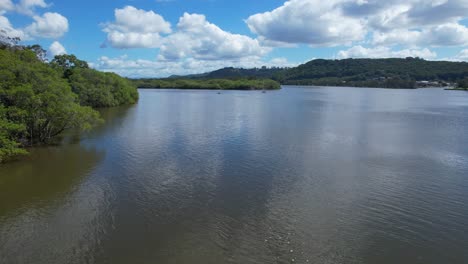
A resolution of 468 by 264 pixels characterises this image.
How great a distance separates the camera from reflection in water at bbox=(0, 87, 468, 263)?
11.4 m

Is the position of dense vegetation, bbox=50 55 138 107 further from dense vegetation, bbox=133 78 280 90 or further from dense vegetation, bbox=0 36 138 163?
dense vegetation, bbox=133 78 280 90

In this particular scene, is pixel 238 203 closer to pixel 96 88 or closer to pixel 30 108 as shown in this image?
pixel 30 108

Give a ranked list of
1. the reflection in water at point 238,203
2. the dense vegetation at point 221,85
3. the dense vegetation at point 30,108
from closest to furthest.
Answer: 1. the reflection in water at point 238,203
2. the dense vegetation at point 30,108
3. the dense vegetation at point 221,85

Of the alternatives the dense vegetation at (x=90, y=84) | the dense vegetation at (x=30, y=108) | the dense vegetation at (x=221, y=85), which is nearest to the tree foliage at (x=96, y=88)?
the dense vegetation at (x=90, y=84)

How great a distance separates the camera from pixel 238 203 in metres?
15.4

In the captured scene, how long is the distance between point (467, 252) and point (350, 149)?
15.2 metres

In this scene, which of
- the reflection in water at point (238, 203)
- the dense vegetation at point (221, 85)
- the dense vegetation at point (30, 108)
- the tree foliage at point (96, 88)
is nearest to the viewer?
the reflection in water at point (238, 203)

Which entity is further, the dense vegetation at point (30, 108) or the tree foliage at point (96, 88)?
the tree foliage at point (96, 88)

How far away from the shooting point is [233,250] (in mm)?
11352

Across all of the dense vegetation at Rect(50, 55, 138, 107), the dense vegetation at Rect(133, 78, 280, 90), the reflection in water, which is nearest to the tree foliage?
the dense vegetation at Rect(50, 55, 138, 107)

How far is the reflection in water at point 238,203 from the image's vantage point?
1142cm

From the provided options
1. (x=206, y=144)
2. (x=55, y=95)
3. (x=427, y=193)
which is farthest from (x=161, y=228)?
(x=55, y=95)

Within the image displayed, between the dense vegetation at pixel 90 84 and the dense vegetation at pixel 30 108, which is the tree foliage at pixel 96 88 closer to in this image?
the dense vegetation at pixel 90 84

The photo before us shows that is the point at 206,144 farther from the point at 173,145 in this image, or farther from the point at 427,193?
the point at 427,193
